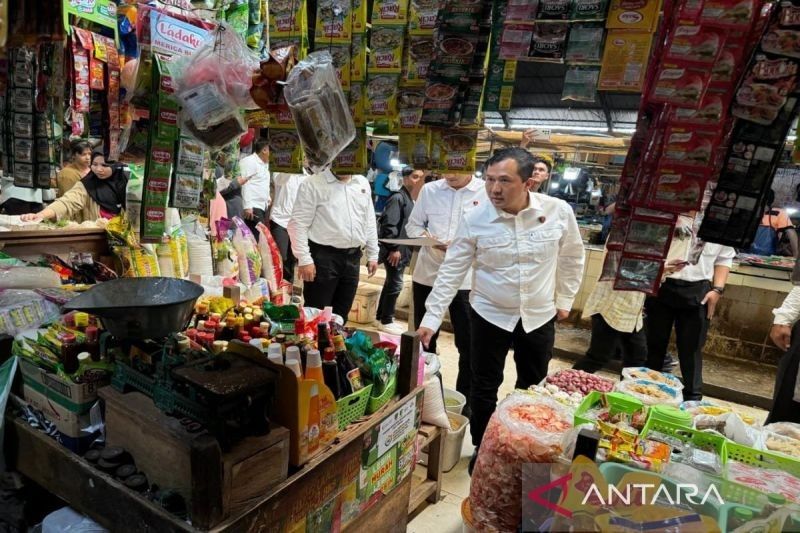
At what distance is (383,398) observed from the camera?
1.82 meters

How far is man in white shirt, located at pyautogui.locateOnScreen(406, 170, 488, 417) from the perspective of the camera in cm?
353

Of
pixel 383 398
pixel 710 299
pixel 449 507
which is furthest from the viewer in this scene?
pixel 710 299

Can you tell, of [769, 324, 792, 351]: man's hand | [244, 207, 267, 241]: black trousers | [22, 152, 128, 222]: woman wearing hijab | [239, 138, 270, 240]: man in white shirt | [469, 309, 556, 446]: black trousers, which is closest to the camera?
[769, 324, 792, 351]: man's hand

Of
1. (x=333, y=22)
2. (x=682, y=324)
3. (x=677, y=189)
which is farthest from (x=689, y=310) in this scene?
(x=333, y=22)

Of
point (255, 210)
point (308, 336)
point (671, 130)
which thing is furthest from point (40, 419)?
point (255, 210)

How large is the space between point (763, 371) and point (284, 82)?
5351 mm

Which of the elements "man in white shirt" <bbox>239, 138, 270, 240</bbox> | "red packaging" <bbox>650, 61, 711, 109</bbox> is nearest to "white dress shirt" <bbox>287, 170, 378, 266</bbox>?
"man in white shirt" <bbox>239, 138, 270, 240</bbox>

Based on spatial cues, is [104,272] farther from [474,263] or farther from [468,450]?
[468,450]

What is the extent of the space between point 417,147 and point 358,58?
0.38 meters

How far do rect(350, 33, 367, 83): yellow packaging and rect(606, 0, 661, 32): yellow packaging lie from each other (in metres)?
0.81

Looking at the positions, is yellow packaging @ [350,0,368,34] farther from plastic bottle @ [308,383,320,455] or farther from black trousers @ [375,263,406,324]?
black trousers @ [375,263,406,324]

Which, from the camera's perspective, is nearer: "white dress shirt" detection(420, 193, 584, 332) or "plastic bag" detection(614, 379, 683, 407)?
"plastic bag" detection(614, 379, 683, 407)

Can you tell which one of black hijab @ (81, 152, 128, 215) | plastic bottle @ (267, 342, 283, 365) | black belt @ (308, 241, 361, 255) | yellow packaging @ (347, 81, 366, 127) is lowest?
black belt @ (308, 241, 361, 255)

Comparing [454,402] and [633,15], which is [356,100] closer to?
[633,15]
